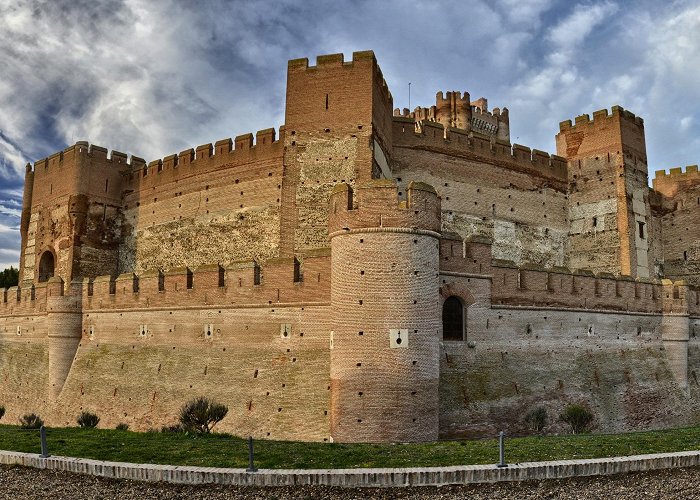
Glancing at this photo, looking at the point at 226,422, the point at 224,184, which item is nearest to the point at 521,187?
the point at 224,184

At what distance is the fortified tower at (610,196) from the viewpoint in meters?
30.0

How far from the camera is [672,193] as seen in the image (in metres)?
34.8

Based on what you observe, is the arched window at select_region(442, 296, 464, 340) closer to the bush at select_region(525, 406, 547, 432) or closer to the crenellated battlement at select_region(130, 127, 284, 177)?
the bush at select_region(525, 406, 547, 432)

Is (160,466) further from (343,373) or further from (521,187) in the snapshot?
(521,187)

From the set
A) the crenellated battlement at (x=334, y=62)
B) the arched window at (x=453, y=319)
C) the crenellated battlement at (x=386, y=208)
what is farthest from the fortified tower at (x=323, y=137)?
the crenellated battlement at (x=386, y=208)

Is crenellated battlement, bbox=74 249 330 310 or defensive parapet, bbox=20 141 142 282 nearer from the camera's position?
crenellated battlement, bbox=74 249 330 310

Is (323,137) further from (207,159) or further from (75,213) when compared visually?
(75,213)

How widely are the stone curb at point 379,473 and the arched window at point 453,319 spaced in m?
7.62


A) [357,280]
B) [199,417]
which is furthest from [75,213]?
[357,280]

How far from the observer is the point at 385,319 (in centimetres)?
1455

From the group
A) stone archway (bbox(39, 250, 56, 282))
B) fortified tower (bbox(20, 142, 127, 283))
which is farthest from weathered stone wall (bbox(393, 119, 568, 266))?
stone archway (bbox(39, 250, 56, 282))

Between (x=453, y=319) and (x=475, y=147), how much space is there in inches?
554

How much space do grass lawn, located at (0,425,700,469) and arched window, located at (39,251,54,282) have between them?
21963 millimetres

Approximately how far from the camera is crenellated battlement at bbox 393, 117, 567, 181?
28094mm
